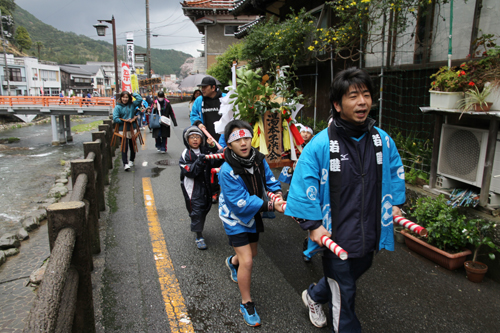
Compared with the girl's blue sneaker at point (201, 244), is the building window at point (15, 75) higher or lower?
higher

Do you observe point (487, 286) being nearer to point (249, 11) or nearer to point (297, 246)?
point (297, 246)

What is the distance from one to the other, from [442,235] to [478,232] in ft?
1.19

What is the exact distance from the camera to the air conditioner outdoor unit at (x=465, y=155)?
4082mm

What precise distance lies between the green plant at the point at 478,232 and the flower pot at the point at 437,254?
138mm

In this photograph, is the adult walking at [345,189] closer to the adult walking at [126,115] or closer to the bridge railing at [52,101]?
the adult walking at [126,115]

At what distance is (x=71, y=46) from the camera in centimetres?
12125

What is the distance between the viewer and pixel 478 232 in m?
3.84

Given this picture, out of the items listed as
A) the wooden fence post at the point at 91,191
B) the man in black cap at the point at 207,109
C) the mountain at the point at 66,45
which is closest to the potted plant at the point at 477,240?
the man in black cap at the point at 207,109

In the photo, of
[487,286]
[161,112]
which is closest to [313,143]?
[487,286]

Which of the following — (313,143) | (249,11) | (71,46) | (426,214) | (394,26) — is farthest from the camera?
(71,46)

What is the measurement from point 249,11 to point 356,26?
958 centimetres

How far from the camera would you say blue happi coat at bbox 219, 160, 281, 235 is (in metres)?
2.94

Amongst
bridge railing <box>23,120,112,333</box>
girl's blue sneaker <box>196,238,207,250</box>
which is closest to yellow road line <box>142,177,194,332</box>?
girl's blue sneaker <box>196,238,207,250</box>

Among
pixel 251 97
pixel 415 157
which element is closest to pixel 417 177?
pixel 415 157
